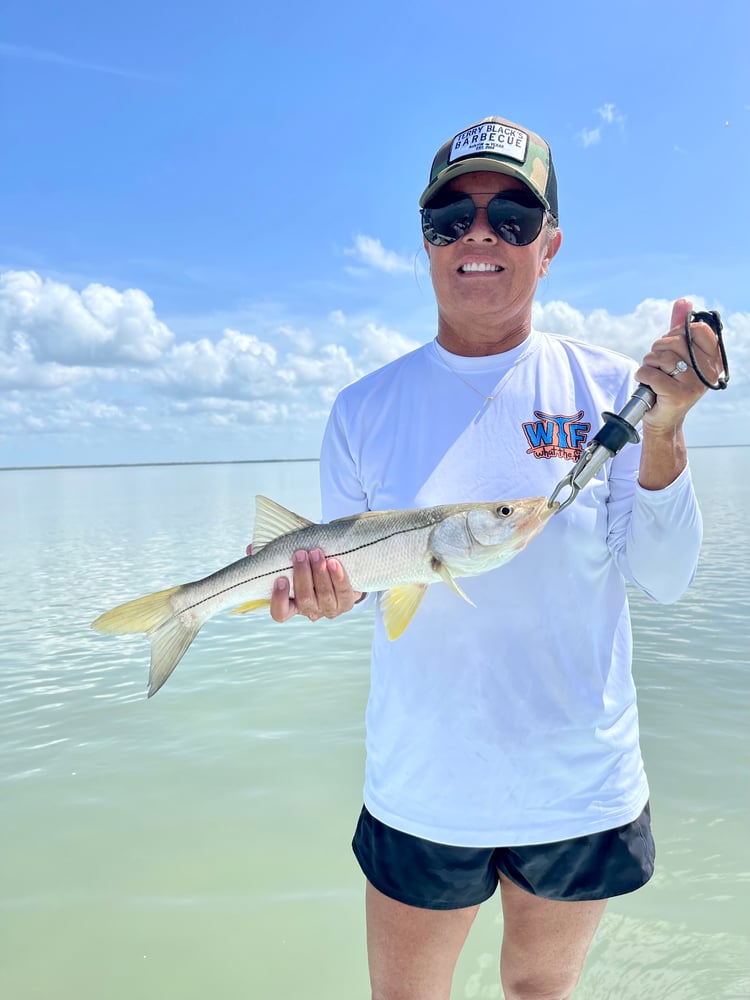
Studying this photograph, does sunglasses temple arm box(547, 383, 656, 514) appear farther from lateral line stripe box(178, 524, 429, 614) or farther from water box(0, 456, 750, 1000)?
water box(0, 456, 750, 1000)

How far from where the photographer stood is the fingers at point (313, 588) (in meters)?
2.69

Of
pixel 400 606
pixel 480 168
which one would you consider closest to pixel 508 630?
pixel 400 606

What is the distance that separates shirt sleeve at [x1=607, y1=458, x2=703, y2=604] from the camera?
238 cm

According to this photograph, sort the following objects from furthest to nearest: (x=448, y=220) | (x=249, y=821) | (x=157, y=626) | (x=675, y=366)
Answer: (x=249, y=821)
(x=157, y=626)
(x=448, y=220)
(x=675, y=366)

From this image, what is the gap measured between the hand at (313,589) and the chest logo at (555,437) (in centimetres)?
85

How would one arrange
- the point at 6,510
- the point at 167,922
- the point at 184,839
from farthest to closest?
the point at 6,510
the point at 184,839
the point at 167,922

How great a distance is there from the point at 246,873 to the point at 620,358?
14.9 ft

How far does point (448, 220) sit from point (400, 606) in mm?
1488

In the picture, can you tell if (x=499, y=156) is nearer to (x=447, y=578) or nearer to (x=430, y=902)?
(x=447, y=578)

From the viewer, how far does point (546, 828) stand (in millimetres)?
2477

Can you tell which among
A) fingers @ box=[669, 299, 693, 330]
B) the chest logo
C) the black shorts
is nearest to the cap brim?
fingers @ box=[669, 299, 693, 330]

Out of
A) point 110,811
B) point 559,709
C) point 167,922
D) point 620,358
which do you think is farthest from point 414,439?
point 110,811

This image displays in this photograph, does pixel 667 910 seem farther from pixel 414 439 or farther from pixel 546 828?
pixel 414 439

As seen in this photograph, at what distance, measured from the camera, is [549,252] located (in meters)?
2.99
